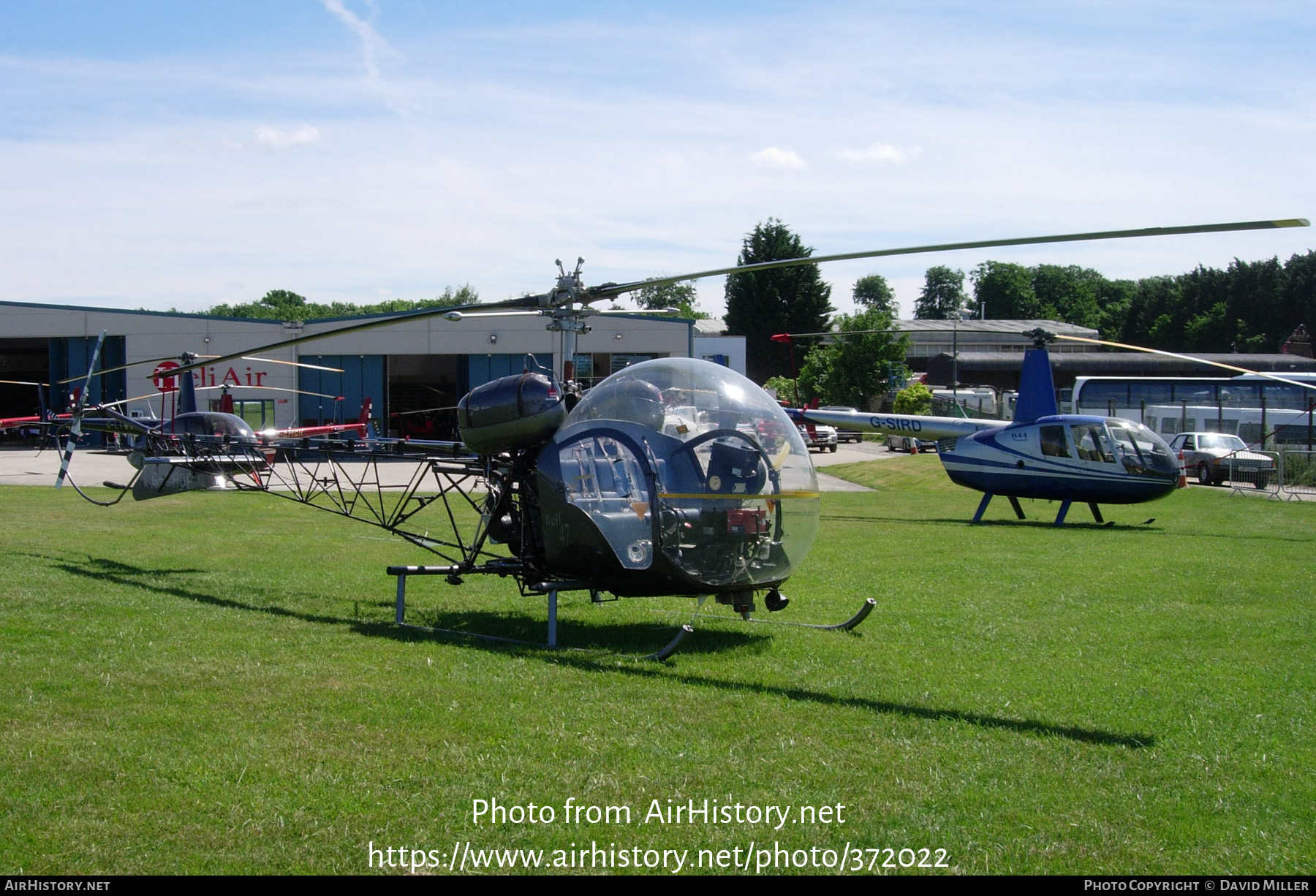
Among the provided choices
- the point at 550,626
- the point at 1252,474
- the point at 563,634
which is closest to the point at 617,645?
the point at 550,626

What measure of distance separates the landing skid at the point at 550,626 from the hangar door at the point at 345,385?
38672 mm

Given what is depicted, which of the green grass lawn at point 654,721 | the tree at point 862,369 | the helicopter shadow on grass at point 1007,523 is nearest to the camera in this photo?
the green grass lawn at point 654,721

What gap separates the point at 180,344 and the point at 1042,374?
38413 mm

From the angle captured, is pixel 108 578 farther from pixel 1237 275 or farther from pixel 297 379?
pixel 1237 275

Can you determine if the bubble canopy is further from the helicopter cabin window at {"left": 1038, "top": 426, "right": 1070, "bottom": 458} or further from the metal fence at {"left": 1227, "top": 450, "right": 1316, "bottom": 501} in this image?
the metal fence at {"left": 1227, "top": 450, "right": 1316, "bottom": 501}

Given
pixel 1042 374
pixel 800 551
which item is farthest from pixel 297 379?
pixel 800 551

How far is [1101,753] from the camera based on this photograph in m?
6.30

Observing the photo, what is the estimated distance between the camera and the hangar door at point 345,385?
47.8m

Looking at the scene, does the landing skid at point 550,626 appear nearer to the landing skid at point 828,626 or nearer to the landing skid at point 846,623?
the landing skid at point 828,626

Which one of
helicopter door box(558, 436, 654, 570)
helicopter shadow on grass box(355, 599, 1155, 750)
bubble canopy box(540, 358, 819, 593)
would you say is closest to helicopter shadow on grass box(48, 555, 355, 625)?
helicopter shadow on grass box(355, 599, 1155, 750)

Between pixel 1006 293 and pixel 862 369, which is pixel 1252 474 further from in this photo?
pixel 1006 293

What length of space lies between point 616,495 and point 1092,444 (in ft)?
49.2

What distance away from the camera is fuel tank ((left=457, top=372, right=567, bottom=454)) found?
31.7ft

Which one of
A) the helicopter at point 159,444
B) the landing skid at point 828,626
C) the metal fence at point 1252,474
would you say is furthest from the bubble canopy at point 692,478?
the metal fence at point 1252,474
